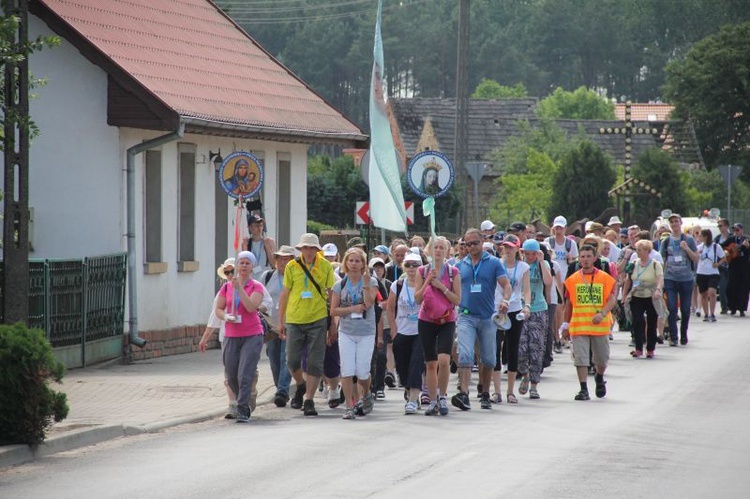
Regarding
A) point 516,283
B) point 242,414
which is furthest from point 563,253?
point 242,414

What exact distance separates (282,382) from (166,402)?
3.98 feet

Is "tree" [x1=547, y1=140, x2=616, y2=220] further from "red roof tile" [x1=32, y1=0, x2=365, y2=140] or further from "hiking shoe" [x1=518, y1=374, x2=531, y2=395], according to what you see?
"hiking shoe" [x1=518, y1=374, x2=531, y2=395]

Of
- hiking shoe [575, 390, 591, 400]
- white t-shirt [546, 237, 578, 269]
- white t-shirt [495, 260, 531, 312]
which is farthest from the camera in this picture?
white t-shirt [546, 237, 578, 269]

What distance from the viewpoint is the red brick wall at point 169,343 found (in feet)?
74.4

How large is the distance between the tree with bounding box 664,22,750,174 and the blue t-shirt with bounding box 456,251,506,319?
6241cm

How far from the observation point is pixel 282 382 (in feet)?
56.5

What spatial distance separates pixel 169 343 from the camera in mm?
23719

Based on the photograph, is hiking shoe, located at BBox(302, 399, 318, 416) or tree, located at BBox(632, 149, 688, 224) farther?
tree, located at BBox(632, 149, 688, 224)

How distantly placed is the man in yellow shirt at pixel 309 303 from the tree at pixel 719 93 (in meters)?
63.0

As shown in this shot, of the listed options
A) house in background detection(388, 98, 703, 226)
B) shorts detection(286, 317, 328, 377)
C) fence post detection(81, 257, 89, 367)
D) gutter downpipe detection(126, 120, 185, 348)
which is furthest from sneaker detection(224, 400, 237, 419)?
house in background detection(388, 98, 703, 226)

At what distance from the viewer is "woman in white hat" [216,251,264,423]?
623 inches

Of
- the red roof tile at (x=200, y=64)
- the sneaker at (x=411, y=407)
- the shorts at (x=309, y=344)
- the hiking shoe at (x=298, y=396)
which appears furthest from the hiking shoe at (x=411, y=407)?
the red roof tile at (x=200, y=64)

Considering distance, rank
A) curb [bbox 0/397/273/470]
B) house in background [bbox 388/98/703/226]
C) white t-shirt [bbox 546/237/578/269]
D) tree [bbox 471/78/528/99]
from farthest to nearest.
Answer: tree [bbox 471/78/528/99] → house in background [bbox 388/98/703/226] → white t-shirt [bbox 546/237/578/269] → curb [bbox 0/397/273/470]

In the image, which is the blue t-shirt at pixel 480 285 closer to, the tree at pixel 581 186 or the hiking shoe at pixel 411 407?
the hiking shoe at pixel 411 407
